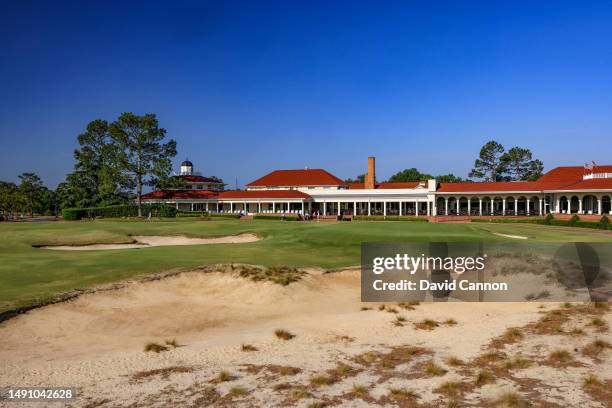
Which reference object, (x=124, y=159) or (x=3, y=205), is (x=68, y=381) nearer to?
(x=124, y=159)

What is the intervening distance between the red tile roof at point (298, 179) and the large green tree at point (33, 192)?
44.8m

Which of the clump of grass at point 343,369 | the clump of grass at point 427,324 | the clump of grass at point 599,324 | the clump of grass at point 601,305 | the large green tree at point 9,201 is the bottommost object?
the clump of grass at point 427,324

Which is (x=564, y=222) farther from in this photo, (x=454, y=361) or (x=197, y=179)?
(x=197, y=179)

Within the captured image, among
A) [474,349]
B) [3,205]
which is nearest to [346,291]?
[474,349]

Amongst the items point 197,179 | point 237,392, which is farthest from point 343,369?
point 197,179

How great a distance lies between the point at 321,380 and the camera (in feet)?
28.0

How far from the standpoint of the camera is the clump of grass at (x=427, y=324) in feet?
41.3

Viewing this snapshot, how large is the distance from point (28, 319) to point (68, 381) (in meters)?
4.08

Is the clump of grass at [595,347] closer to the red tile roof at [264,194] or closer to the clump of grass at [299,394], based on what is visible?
the clump of grass at [299,394]

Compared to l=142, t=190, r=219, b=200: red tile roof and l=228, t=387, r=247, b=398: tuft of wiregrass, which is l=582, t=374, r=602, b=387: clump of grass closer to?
l=228, t=387, r=247, b=398: tuft of wiregrass

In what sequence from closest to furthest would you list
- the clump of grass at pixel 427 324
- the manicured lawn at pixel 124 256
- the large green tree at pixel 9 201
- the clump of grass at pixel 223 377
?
1. the clump of grass at pixel 223 377
2. the clump of grass at pixel 427 324
3. the manicured lawn at pixel 124 256
4. the large green tree at pixel 9 201

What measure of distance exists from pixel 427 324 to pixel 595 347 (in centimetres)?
403

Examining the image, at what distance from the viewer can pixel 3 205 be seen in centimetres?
8144

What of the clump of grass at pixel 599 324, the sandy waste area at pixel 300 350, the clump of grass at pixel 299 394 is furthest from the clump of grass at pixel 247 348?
the clump of grass at pixel 599 324
